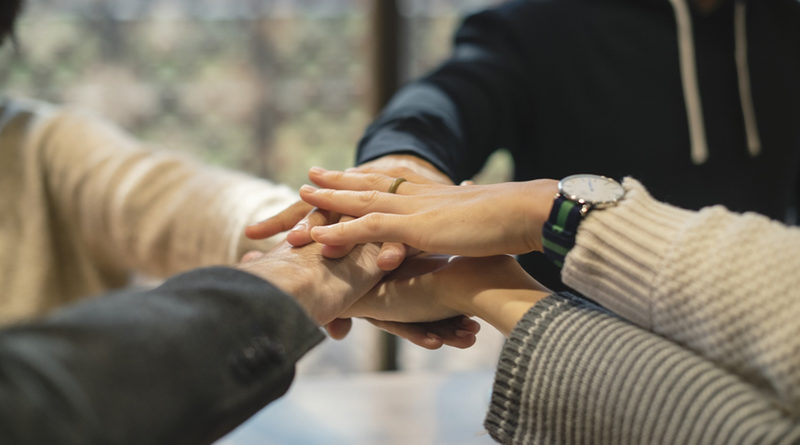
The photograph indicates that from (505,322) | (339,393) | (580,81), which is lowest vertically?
(339,393)

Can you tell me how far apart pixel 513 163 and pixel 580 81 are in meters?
0.15

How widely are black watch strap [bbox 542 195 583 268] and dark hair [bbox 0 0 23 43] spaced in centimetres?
70

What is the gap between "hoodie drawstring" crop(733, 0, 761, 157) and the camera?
892 mm

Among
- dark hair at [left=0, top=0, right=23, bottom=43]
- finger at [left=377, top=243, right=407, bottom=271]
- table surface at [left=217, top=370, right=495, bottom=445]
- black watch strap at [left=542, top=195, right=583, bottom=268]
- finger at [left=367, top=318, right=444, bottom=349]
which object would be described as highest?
dark hair at [left=0, top=0, right=23, bottom=43]

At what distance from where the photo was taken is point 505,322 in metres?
0.58

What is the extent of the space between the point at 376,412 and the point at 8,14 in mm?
692

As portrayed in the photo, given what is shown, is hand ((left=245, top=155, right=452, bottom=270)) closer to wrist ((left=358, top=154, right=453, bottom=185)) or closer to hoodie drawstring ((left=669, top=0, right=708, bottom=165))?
wrist ((left=358, top=154, right=453, bottom=185))

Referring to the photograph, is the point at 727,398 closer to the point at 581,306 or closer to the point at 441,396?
the point at 581,306

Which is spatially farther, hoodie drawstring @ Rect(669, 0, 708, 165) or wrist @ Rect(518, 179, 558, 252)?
hoodie drawstring @ Rect(669, 0, 708, 165)

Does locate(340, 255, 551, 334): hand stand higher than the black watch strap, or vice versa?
the black watch strap

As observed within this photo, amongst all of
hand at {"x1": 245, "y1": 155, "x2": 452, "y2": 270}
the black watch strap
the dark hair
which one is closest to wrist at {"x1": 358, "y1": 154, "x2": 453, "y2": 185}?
hand at {"x1": 245, "y1": 155, "x2": 452, "y2": 270}

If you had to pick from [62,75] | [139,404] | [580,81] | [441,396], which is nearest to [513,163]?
[580,81]

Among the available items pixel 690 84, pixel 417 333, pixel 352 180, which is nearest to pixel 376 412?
pixel 417 333

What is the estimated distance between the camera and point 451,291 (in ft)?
2.14
